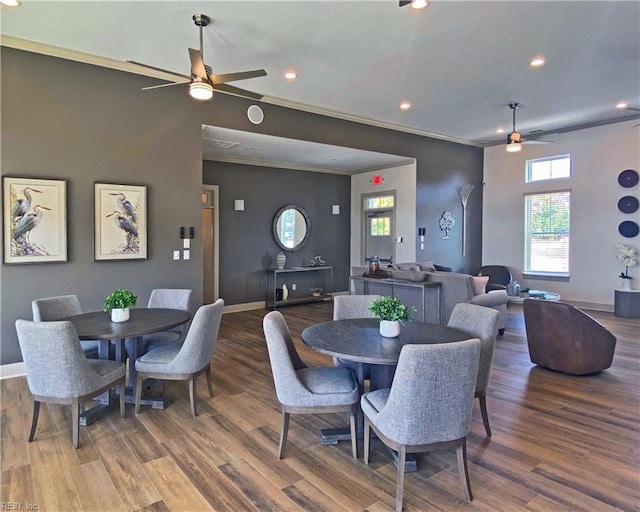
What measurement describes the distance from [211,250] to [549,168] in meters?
6.95

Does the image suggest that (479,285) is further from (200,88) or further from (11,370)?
(11,370)

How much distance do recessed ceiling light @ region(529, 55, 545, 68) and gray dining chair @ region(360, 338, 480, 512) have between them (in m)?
3.99

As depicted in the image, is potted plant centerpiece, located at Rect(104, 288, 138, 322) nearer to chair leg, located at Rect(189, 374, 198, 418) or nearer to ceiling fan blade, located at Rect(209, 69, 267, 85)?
chair leg, located at Rect(189, 374, 198, 418)

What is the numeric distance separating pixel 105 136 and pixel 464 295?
4777mm

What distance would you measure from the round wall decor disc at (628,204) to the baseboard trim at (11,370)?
9291mm

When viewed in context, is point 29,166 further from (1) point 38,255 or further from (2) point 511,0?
(2) point 511,0

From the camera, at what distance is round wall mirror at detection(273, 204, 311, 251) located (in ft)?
27.3

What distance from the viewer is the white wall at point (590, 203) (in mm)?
7324

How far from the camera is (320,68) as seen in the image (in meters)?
4.81

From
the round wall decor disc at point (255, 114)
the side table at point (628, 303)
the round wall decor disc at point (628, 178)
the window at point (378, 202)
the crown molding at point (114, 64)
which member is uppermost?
the crown molding at point (114, 64)

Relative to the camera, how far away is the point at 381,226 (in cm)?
860

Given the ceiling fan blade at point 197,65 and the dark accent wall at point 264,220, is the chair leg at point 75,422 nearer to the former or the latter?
the ceiling fan blade at point 197,65

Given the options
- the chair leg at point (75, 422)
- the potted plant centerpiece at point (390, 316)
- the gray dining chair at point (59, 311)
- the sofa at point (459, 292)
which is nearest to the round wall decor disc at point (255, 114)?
the sofa at point (459, 292)

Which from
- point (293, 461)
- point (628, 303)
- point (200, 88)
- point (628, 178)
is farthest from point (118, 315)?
point (628, 178)
